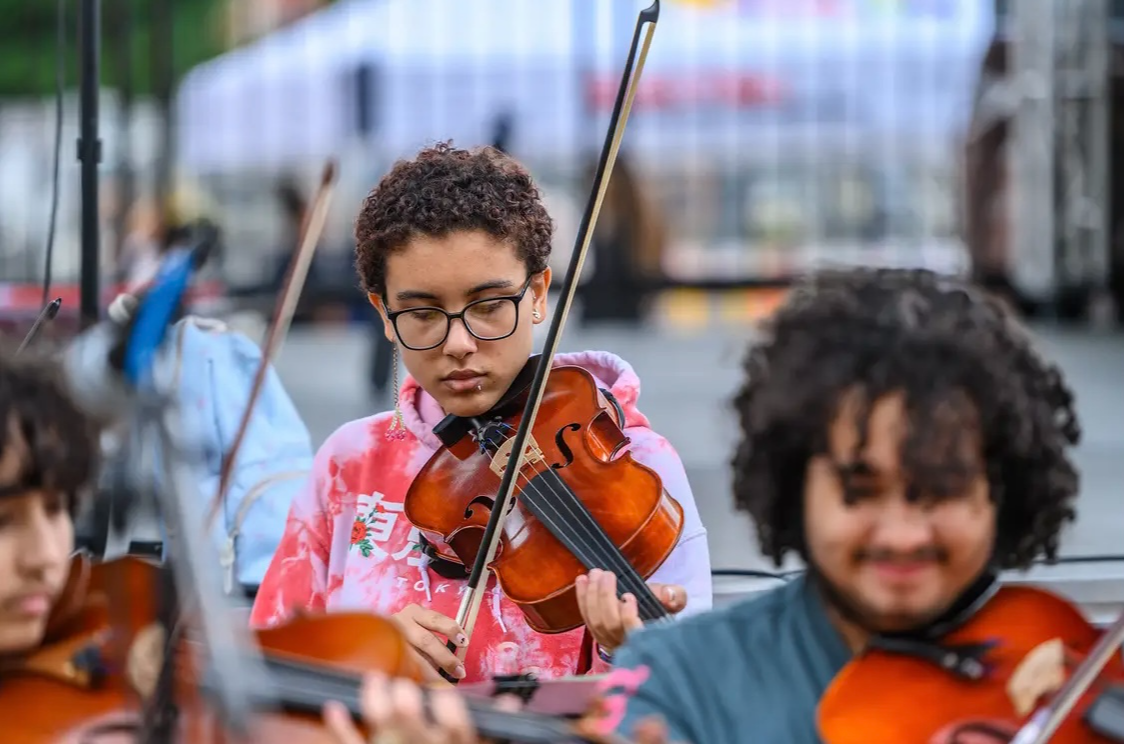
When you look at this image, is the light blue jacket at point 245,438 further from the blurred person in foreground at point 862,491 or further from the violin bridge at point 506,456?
the blurred person in foreground at point 862,491

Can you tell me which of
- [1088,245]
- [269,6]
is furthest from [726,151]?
[269,6]

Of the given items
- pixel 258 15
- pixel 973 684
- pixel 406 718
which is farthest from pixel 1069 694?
pixel 258 15

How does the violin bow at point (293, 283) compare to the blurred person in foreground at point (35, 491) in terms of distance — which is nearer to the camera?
the blurred person in foreground at point (35, 491)

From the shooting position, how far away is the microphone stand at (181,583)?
1.02 meters

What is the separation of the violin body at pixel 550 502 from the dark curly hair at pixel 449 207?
0.68 ft

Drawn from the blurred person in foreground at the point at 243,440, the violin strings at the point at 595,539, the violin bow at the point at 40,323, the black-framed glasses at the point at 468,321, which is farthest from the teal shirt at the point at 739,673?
the blurred person in foreground at the point at 243,440

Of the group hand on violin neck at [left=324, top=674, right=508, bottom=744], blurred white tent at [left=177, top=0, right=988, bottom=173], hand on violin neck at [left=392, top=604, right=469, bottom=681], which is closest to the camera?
hand on violin neck at [left=324, top=674, right=508, bottom=744]

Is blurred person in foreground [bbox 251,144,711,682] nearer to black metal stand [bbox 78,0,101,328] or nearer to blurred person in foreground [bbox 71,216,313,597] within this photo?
blurred person in foreground [bbox 71,216,313,597]

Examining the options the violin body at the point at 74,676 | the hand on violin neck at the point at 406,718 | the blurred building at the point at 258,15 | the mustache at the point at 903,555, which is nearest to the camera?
the hand on violin neck at the point at 406,718

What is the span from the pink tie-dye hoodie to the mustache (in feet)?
1.90

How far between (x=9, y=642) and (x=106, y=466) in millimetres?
169

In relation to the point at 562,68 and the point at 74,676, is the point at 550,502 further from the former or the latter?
the point at 562,68

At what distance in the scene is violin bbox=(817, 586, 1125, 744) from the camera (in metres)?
1.26

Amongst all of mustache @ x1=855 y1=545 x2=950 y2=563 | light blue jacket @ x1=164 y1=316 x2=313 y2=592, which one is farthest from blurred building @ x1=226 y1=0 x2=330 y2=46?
mustache @ x1=855 y1=545 x2=950 y2=563
